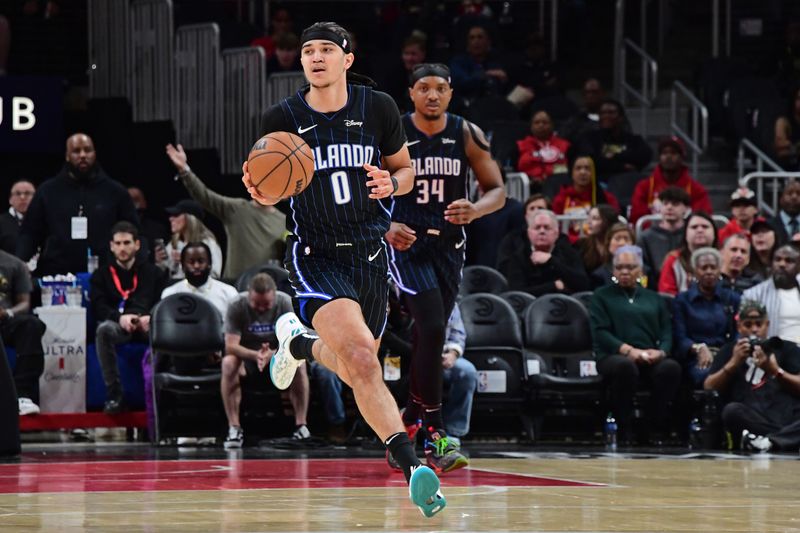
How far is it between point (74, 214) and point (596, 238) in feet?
15.8

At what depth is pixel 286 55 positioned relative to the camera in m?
17.1

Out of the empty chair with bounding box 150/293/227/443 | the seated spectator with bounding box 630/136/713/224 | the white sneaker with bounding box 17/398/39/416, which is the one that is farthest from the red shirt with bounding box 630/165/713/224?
the white sneaker with bounding box 17/398/39/416

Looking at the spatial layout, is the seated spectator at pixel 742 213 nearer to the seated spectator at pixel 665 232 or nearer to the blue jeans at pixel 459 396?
the seated spectator at pixel 665 232

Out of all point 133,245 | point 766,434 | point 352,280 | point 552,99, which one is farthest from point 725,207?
point 352,280

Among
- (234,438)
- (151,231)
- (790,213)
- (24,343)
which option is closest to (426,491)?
(234,438)

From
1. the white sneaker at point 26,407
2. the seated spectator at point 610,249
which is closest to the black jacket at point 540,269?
the seated spectator at point 610,249

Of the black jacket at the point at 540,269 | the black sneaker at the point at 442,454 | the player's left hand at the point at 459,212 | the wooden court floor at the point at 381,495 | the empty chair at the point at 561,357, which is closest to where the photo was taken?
the wooden court floor at the point at 381,495

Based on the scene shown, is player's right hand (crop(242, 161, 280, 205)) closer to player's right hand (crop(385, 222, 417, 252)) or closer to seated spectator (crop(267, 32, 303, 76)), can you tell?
player's right hand (crop(385, 222, 417, 252))

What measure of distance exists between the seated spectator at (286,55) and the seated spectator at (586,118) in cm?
309

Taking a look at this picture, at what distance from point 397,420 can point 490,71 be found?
39.4ft

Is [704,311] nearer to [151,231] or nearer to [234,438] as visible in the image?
[234,438]

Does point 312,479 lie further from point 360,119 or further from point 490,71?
point 490,71

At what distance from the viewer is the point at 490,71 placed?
17984 millimetres

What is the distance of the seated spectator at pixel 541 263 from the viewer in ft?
43.8
